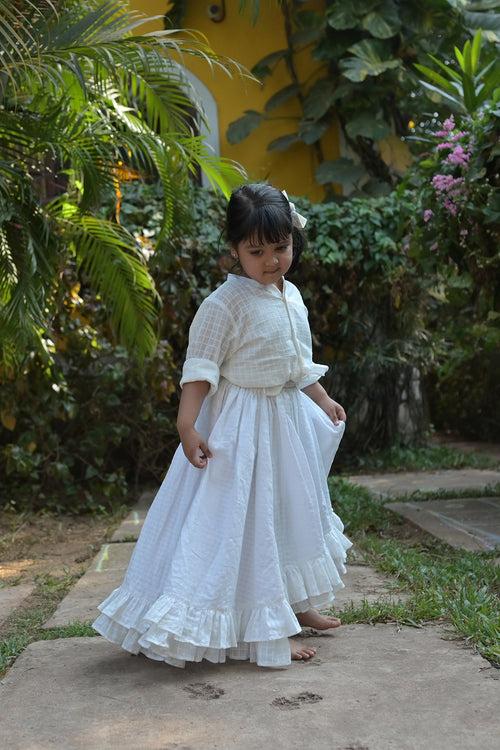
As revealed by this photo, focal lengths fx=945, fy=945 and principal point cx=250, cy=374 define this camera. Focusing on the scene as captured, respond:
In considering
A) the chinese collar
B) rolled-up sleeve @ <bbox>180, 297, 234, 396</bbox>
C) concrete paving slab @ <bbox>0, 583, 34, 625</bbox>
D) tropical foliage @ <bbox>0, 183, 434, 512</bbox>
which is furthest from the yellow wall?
rolled-up sleeve @ <bbox>180, 297, 234, 396</bbox>

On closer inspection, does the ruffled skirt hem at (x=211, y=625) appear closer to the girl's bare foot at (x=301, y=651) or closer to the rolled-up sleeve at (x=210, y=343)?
the girl's bare foot at (x=301, y=651)

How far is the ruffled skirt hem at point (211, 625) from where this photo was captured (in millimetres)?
2516

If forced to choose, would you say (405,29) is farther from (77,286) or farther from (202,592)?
(202,592)

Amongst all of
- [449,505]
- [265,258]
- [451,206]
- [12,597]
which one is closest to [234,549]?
[265,258]

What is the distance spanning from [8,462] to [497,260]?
2.81 metres

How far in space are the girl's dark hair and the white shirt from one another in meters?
0.17

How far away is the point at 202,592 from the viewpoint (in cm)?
257

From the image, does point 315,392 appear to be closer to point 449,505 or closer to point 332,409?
point 332,409

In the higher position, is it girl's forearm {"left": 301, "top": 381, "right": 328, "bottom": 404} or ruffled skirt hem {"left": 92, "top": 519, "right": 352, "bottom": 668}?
girl's forearm {"left": 301, "top": 381, "right": 328, "bottom": 404}

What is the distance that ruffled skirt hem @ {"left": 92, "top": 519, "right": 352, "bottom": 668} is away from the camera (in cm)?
252

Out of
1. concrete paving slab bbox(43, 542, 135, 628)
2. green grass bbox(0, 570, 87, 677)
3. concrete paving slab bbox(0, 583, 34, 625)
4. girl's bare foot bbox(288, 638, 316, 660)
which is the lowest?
concrete paving slab bbox(0, 583, 34, 625)

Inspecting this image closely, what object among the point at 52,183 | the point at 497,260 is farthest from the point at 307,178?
the point at 497,260

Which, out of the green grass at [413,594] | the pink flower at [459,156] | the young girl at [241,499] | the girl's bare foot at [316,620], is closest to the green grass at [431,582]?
the green grass at [413,594]

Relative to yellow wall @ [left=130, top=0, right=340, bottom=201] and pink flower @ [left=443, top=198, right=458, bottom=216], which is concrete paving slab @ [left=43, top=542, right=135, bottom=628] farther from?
yellow wall @ [left=130, top=0, right=340, bottom=201]
